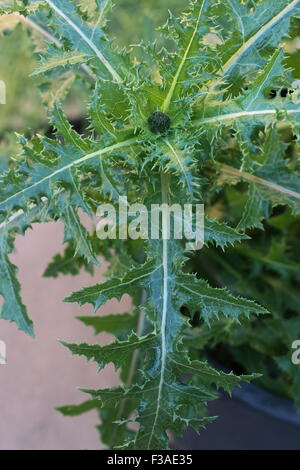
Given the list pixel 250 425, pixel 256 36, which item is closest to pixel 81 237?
pixel 256 36

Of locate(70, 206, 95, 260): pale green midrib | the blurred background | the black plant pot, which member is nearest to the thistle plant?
locate(70, 206, 95, 260): pale green midrib

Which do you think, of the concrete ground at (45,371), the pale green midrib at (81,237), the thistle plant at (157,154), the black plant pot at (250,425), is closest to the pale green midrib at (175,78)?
the thistle plant at (157,154)

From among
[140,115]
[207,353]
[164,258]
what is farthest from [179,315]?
[207,353]

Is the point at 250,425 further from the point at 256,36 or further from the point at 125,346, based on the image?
the point at 256,36

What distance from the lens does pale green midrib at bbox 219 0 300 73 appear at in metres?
0.45

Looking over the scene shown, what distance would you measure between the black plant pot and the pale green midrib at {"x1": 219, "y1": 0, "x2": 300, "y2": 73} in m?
0.36

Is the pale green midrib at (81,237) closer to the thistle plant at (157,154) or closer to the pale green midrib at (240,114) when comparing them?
the thistle plant at (157,154)

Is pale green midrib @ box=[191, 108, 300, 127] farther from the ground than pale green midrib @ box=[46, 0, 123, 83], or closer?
closer

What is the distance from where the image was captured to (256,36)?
46 cm

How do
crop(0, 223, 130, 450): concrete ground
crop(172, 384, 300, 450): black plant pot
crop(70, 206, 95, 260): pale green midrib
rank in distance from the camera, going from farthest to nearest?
crop(0, 223, 130, 450): concrete ground
crop(172, 384, 300, 450): black plant pot
crop(70, 206, 95, 260): pale green midrib

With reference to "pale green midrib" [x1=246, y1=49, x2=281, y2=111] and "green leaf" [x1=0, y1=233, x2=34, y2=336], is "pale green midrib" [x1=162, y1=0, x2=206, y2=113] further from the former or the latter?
"green leaf" [x1=0, y1=233, x2=34, y2=336]

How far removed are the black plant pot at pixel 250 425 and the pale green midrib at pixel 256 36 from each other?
0.36 m

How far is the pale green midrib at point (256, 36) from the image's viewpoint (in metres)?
0.45

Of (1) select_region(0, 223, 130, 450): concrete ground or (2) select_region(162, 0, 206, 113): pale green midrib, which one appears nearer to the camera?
(2) select_region(162, 0, 206, 113): pale green midrib
